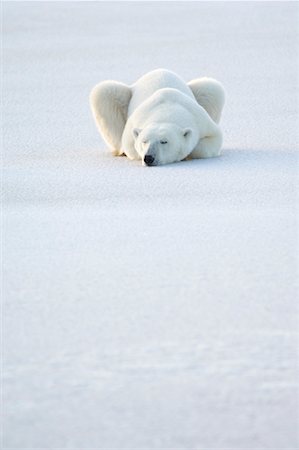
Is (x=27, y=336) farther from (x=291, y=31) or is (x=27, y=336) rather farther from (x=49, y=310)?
(x=291, y=31)

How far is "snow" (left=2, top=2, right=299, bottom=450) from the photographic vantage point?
3.10 m

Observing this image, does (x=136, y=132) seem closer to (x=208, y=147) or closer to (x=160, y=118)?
(x=160, y=118)

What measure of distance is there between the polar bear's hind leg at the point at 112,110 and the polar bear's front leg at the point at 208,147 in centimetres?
61

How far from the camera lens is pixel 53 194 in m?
6.05

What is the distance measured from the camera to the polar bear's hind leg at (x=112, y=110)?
771 centimetres

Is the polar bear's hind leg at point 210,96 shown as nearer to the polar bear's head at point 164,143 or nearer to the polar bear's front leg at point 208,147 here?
the polar bear's front leg at point 208,147

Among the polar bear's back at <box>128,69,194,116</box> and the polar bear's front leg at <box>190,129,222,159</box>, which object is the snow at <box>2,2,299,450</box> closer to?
the polar bear's front leg at <box>190,129,222,159</box>

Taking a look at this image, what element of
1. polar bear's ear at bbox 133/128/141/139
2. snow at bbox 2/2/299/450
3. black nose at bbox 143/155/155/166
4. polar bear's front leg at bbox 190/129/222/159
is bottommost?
snow at bbox 2/2/299/450

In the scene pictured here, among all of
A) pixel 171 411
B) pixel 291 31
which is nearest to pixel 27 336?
pixel 171 411

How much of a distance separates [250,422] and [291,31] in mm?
11659

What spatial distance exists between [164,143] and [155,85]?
0.58 m

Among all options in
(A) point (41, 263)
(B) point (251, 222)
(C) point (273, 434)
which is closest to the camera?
(C) point (273, 434)

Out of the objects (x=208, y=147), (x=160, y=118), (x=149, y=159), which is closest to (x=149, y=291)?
(x=149, y=159)

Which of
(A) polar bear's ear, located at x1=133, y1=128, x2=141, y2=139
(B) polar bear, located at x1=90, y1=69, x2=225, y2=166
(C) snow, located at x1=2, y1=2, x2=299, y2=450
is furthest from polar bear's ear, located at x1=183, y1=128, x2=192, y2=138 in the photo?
(A) polar bear's ear, located at x1=133, y1=128, x2=141, y2=139
